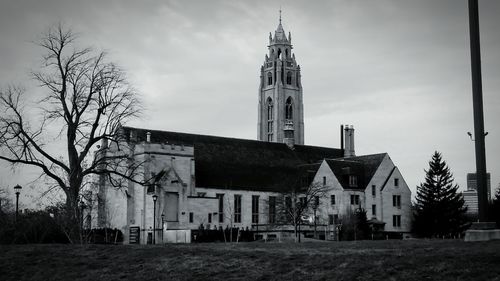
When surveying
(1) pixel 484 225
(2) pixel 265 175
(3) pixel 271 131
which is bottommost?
(1) pixel 484 225

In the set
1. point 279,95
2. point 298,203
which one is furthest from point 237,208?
point 279,95

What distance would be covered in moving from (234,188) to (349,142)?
26.1m

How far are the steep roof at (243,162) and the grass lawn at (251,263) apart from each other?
48.6m

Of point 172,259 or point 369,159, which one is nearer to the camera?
point 172,259

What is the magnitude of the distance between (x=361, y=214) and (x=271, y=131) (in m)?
91.3

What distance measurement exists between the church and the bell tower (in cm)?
5557

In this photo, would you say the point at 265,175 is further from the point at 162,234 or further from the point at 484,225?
the point at 484,225

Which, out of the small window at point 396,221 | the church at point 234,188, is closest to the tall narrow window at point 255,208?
the church at point 234,188

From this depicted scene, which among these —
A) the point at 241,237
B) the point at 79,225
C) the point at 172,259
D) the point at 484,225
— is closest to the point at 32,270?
the point at 172,259

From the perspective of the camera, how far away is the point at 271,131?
160000 mm

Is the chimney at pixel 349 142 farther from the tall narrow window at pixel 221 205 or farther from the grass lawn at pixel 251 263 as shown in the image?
the grass lawn at pixel 251 263

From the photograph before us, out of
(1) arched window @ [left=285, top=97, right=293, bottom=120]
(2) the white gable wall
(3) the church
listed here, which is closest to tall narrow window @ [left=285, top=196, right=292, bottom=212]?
(3) the church

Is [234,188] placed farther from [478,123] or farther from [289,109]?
[289,109]

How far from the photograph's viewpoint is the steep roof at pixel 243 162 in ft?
277
